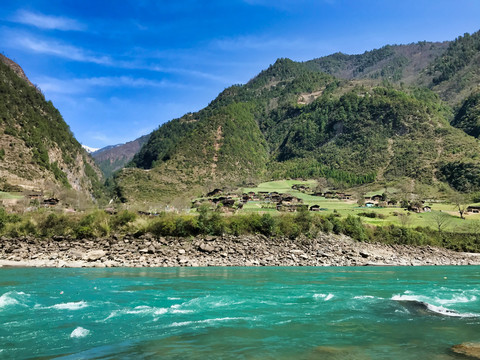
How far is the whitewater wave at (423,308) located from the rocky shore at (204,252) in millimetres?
28386

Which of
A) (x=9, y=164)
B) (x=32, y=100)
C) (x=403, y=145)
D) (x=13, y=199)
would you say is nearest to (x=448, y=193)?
(x=403, y=145)

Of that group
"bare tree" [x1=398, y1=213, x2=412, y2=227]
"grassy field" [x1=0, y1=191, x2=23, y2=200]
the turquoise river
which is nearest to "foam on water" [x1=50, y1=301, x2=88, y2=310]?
the turquoise river

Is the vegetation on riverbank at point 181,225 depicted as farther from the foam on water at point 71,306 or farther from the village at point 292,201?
the foam on water at point 71,306

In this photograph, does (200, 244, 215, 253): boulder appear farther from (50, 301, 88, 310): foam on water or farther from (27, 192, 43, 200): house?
(27, 192, 43, 200): house

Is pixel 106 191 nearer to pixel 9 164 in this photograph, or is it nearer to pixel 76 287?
pixel 9 164

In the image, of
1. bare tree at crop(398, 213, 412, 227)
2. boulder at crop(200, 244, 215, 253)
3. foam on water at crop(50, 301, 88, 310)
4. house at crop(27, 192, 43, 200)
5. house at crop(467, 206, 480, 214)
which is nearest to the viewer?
foam on water at crop(50, 301, 88, 310)

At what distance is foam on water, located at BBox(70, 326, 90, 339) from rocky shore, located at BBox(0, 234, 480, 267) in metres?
31.2

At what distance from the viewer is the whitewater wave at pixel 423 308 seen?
52.2 ft

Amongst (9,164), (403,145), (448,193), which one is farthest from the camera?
(403,145)

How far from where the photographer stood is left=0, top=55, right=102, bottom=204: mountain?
10681cm

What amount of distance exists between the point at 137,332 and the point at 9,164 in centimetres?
11294

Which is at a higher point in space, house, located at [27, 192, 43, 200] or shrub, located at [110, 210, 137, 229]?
house, located at [27, 192, 43, 200]

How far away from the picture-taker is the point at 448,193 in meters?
129

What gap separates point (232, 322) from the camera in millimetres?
14250
